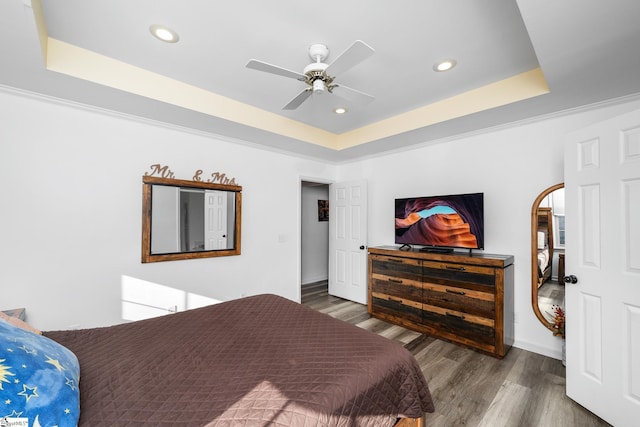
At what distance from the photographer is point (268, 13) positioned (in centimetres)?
170

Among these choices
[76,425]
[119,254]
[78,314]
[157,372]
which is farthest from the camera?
[119,254]

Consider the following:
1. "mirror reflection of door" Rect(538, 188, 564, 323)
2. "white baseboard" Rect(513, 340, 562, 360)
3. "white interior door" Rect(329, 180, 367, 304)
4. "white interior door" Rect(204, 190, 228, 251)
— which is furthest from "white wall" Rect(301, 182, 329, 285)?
"mirror reflection of door" Rect(538, 188, 564, 323)

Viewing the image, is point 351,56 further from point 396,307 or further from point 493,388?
point 396,307

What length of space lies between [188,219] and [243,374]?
2.30 meters

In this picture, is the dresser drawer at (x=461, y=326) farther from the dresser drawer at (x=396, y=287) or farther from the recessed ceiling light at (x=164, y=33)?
the recessed ceiling light at (x=164, y=33)

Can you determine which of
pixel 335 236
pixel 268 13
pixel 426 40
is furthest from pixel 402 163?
pixel 268 13

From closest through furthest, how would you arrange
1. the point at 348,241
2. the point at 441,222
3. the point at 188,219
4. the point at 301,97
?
the point at 301,97
the point at 188,219
the point at 441,222
the point at 348,241

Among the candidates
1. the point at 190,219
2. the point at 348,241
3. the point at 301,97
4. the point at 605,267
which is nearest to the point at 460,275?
the point at 605,267

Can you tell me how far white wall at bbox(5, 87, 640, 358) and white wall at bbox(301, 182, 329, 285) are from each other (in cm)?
184

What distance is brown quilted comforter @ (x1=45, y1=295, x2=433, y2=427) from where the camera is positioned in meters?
1.00

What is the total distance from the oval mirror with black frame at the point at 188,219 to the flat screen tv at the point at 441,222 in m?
2.21

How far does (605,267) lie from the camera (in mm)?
1869

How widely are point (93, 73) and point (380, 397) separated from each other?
2928mm

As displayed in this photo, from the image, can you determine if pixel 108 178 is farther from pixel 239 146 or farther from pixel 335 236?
pixel 335 236
